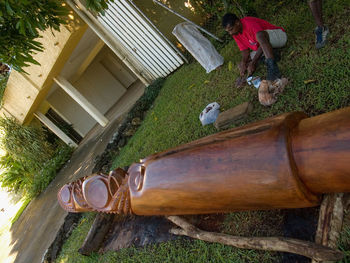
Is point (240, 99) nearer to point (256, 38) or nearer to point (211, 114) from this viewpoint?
point (211, 114)

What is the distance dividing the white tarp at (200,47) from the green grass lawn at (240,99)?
0.14m

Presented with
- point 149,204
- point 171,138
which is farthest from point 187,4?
point 149,204

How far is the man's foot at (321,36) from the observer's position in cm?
299

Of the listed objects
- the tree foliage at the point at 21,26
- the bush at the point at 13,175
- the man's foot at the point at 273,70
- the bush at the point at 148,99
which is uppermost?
the tree foliage at the point at 21,26

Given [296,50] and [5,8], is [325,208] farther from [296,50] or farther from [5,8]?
[5,8]

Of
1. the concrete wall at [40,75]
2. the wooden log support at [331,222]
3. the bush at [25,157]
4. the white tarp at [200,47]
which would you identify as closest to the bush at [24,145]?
the bush at [25,157]

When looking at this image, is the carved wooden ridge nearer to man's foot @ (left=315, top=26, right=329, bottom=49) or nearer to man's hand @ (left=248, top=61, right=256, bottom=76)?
man's foot @ (left=315, top=26, right=329, bottom=49)

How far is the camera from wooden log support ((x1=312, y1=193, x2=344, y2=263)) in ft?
5.09

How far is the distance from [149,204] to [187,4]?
4903 millimetres

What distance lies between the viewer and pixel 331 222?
1583 mm

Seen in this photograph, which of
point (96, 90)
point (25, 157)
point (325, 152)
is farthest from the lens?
point (96, 90)

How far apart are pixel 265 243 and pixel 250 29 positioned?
7.89ft

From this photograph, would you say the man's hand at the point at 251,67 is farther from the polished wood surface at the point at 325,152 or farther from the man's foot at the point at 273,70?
the polished wood surface at the point at 325,152

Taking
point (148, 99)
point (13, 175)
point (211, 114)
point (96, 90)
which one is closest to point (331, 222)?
point (211, 114)
